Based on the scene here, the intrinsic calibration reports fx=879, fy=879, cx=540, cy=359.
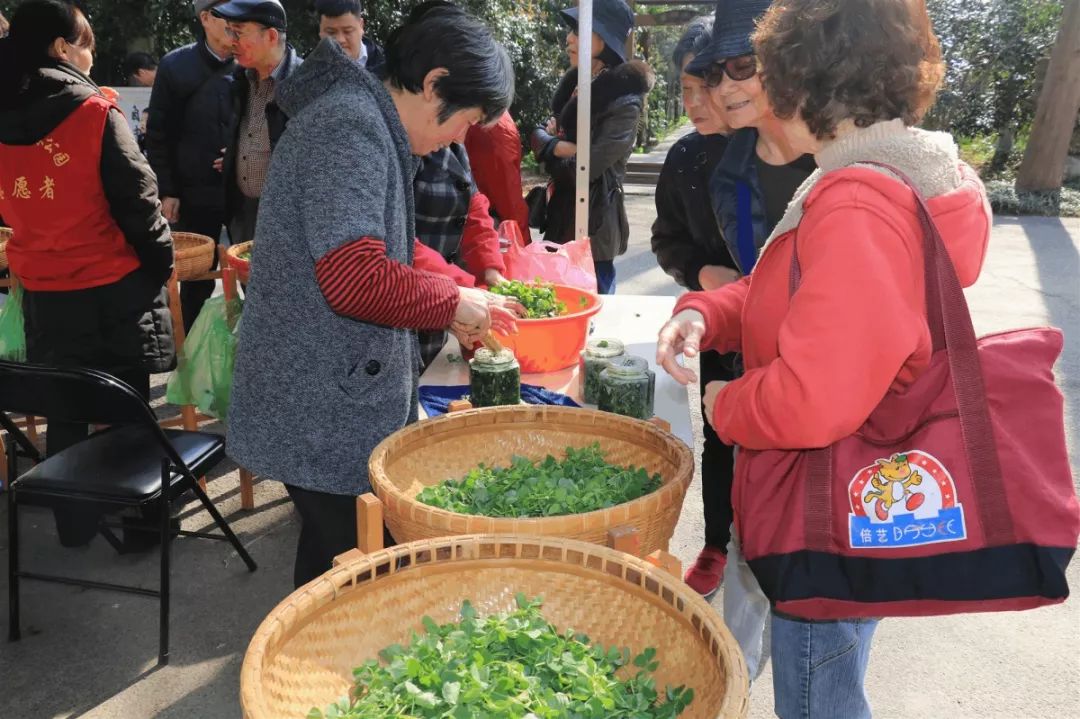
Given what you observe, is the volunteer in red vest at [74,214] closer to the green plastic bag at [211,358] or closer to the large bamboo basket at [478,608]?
the green plastic bag at [211,358]

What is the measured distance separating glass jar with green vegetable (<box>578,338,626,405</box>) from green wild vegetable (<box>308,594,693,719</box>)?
94 cm

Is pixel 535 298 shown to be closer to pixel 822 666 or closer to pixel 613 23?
pixel 822 666

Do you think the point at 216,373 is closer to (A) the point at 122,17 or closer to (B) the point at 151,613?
(B) the point at 151,613

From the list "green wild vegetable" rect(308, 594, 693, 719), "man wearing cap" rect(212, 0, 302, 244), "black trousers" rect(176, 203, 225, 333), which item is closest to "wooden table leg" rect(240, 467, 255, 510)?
"man wearing cap" rect(212, 0, 302, 244)

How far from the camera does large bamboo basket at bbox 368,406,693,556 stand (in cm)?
151

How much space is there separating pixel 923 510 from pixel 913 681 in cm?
169

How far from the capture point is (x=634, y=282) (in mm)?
7438

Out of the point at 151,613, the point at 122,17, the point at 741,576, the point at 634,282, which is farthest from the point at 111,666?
the point at 122,17

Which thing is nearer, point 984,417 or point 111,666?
point 984,417

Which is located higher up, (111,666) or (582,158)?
(582,158)

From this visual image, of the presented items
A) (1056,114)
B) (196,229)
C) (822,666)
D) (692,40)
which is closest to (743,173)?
(692,40)

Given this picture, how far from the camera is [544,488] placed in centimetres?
175

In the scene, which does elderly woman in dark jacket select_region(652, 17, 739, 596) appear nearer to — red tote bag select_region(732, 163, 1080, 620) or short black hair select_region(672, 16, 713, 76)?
short black hair select_region(672, 16, 713, 76)

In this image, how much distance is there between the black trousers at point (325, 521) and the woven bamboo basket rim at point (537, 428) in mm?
229
